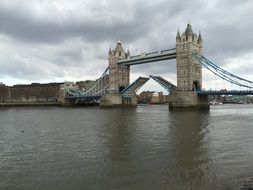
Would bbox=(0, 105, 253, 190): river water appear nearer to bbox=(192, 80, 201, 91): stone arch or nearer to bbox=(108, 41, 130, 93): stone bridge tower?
bbox=(192, 80, 201, 91): stone arch

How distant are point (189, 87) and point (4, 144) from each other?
5437 centimetres

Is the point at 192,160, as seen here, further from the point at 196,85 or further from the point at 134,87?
the point at 134,87

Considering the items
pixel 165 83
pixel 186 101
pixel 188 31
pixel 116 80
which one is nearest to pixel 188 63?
pixel 188 31

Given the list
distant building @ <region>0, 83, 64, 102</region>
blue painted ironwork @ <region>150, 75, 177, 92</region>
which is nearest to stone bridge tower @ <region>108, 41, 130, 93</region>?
blue painted ironwork @ <region>150, 75, 177, 92</region>

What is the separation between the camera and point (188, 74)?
72.5 m

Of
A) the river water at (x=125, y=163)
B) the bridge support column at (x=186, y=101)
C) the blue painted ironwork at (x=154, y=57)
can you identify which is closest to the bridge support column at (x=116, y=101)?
the blue painted ironwork at (x=154, y=57)

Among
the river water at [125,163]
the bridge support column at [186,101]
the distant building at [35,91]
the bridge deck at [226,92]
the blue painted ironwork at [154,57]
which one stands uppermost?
the blue painted ironwork at [154,57]

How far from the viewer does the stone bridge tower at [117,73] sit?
96.0 meters

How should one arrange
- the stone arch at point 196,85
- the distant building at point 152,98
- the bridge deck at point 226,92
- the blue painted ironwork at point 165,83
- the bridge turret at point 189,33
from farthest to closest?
the distant building at point 152,98, the blue painted ironwork at point 165,83, the stone arch at point 196,85, the bridge turret at point 189,33, the bridge deck at point 226,92

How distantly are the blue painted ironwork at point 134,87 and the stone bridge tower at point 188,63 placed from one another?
14176mm

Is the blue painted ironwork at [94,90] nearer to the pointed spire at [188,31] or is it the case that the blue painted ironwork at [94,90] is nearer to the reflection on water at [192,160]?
the pointed spire at [188,31]

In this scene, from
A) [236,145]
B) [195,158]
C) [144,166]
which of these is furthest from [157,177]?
[236,145]

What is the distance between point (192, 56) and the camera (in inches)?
2886

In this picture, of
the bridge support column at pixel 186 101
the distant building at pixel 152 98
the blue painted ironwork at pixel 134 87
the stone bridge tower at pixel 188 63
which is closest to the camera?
the bridge support column at pixel 186 101
